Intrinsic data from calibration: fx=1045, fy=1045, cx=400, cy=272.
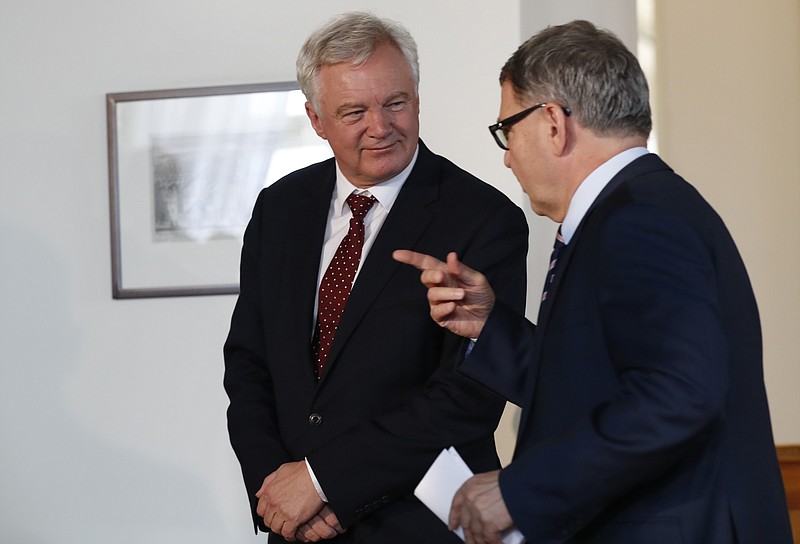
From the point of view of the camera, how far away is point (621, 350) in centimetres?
165

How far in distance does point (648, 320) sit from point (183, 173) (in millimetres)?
2635

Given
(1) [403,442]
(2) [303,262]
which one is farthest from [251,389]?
(1) [403,442]

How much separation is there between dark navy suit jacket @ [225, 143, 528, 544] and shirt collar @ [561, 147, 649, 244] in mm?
580

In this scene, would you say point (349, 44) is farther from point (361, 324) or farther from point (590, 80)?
point (590, 80)

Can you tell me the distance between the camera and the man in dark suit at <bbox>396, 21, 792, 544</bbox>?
1.58 metres

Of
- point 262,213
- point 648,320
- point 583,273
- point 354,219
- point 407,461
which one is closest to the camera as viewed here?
point 648,320

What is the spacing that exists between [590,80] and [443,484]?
751 mm

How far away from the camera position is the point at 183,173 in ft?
12.8

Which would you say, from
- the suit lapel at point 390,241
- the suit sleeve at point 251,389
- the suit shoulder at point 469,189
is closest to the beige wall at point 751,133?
the suit shoulder at point 469,189

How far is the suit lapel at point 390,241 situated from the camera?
2516mm

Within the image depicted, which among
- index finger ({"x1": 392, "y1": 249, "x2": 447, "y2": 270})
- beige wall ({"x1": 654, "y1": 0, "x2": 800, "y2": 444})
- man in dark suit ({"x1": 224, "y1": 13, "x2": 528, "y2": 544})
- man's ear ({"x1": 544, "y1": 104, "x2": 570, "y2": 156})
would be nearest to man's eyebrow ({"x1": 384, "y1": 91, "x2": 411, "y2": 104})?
man in dark suit ({"x1": 224, "y1": 13, "x2": 528, "y2": 544})

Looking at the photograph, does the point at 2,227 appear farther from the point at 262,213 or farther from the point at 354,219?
the point at 354,219

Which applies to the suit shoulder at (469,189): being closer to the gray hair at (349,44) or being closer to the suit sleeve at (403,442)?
the gray hair at (349,44)

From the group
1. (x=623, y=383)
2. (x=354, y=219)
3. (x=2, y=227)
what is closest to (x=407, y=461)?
(x=354, y=219)
